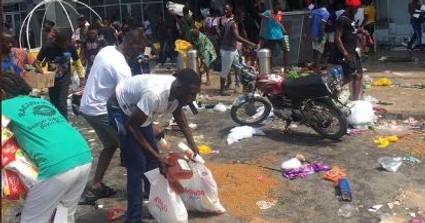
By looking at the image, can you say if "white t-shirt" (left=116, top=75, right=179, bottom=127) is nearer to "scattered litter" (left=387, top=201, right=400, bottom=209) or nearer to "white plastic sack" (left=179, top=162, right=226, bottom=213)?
"white plastic sack" (left=179, top=162, right=226, bottom=213)

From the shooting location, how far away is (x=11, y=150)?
3352 mm

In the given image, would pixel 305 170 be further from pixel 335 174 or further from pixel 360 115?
pixel 360 115

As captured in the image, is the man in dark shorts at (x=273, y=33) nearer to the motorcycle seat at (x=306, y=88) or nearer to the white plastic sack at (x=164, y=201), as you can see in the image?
the motorcycle seat at (x=306, y=88)

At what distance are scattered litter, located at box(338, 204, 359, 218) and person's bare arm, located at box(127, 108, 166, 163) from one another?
5.92 ft

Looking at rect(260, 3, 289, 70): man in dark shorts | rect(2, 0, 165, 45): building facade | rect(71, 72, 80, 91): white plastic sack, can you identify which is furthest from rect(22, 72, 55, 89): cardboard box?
rect(2, 0, 165, 45): building facade

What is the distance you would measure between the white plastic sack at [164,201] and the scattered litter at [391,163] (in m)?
2.63

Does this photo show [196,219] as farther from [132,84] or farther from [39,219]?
[39,219]

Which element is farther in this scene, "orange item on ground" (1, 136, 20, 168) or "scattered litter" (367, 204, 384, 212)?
"scattered litter" (367, 204, 384, 212)

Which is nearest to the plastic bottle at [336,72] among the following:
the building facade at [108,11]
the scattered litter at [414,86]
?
the scattered litter at [414,86]

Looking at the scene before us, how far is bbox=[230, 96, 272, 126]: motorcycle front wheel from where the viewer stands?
8.11 meters

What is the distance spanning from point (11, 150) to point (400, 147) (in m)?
4.96

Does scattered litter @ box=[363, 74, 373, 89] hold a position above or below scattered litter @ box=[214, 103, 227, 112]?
above

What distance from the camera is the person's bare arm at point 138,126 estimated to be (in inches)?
166

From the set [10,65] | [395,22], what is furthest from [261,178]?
[395,22]
